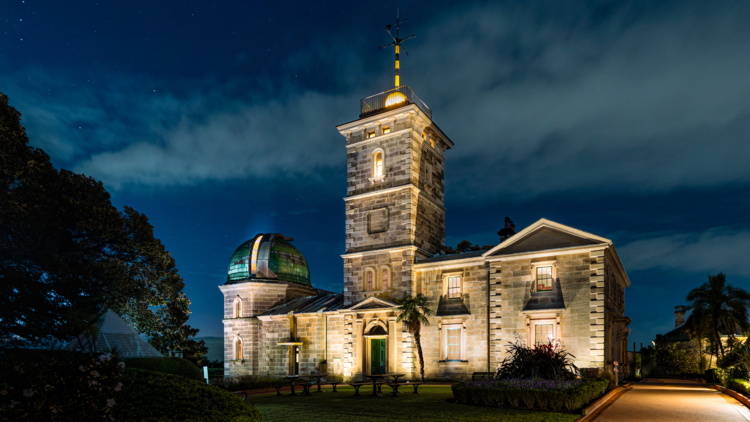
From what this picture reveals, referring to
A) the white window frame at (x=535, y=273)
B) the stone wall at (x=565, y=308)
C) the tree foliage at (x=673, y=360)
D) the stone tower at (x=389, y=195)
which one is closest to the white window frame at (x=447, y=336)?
the stone wall at (x=565, y=308)

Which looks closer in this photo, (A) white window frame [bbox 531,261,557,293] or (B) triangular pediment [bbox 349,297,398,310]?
(A) white window frame [bbox 531,261,557,293]

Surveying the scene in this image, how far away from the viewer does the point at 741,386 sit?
2070 cm

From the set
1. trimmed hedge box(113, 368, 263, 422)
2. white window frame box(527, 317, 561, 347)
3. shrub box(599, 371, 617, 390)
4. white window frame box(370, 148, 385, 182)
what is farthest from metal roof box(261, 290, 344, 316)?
trimmed hedge box(113, 368, 263, 422)

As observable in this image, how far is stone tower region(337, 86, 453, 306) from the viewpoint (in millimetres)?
33344

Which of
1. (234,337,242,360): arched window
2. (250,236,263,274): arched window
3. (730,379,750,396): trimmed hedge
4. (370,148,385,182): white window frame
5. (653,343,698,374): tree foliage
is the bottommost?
(653,343,698,374): tree foliage

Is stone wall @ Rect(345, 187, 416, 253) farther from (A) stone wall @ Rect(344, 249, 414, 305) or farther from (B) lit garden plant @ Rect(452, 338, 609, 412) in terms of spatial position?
(B) lit garden plant @ Rect(452, 338, 609, 412)

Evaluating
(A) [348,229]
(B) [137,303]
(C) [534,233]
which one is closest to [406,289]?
(A) [348,229]

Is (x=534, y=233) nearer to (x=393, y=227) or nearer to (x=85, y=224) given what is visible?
(x=393, y=227)

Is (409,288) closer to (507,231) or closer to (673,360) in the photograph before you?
(507,231)

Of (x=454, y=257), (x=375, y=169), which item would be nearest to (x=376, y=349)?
(x=454, y=257)

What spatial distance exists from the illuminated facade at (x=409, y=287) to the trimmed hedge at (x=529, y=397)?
10.2 meters

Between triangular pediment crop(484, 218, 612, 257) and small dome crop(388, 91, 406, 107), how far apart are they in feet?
43.0

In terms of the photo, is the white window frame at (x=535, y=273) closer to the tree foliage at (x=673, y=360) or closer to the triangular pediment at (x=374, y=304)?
the triangular pediment at (x=374, y=304)

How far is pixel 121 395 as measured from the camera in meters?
10.3
